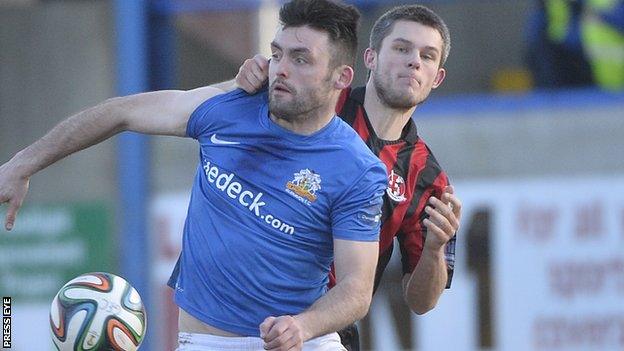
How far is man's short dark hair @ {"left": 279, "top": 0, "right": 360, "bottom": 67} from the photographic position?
18.0 ft

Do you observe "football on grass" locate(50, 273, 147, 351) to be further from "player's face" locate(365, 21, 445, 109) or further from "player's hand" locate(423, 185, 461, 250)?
"player's face" locate(365, 21, 445, 109)

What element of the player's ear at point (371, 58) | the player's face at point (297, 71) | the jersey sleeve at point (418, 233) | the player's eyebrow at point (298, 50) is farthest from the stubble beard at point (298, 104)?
the jersey sleeve at point (418, 233)

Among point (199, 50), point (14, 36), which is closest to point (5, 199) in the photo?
point (14, 36)

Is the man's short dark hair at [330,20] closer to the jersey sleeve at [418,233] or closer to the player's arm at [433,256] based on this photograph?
the player's arm at [433,256]

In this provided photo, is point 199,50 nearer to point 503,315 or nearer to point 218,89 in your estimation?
point 503,315

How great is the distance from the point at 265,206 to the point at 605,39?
5655mm

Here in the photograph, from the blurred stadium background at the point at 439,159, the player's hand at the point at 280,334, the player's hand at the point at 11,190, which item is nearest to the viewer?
the player's hand at the point at 280,334

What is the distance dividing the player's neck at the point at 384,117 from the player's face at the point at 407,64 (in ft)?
0.15

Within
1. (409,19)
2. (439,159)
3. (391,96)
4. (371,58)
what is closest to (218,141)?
(391,96)

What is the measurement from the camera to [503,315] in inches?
397

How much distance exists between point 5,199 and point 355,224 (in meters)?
1.32

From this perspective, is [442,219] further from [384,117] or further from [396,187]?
[384,117]

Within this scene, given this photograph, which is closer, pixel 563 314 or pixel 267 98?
pixel 267 98

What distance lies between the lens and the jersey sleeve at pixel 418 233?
632cm
